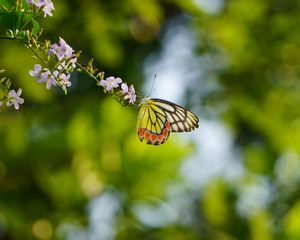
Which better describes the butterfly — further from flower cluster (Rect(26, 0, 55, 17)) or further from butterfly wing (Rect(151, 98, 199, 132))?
flower cluster (Rect(26, 0, 55, 17))

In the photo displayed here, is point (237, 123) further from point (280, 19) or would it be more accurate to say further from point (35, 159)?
point (35, 159)

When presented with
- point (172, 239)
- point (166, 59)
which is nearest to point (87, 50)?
point (166, 59)

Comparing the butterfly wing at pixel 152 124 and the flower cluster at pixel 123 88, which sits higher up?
the butterfly wing at pixel 152 124

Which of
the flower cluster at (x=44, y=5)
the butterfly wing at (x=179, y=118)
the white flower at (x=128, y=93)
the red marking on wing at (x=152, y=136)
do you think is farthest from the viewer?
the butterfly wing at (x=179, y=118)

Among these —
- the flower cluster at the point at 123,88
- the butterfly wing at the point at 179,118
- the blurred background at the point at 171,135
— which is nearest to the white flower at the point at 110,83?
the flower cluster at the point at 123,88

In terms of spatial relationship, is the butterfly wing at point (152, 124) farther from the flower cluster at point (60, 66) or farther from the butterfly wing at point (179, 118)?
the flower cluster at point (60, 66)

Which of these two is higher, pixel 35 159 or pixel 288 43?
pixel 288 43
